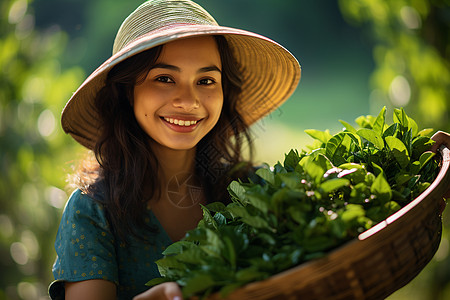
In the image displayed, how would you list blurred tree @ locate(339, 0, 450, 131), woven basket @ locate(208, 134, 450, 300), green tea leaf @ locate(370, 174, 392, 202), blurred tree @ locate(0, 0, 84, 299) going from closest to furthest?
woven basket @ locate(208, 134, 450, 300) < green tea leaf @ locate(370, 174, 392, 202) < blurred tree @ locate(339, 0, 450, 131) < blurred tree @ locate(0, 0, 84, 299)

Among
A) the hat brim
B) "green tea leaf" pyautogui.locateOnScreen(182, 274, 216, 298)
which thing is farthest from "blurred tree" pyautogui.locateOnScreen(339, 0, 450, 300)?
"green tea leaf" pyautogui.locateOnScreen(182, 274, 216, 298)

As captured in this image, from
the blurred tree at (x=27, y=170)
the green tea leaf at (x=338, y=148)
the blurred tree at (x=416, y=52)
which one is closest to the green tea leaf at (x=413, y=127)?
the green tea leaf at (x=338, y=148)

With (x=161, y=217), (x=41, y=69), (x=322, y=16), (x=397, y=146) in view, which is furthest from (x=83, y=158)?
(x=322, y=16)

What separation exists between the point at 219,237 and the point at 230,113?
732mm

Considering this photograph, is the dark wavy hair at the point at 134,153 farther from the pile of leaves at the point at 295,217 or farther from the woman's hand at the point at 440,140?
the woman's hand at the point at 440,140

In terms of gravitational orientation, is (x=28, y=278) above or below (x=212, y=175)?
below

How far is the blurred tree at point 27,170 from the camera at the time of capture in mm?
2232

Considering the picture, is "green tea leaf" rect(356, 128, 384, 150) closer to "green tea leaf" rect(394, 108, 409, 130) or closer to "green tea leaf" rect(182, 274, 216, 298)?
"green tea leaf" rect(394, 108, 409, 130)

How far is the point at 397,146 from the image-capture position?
97 cm

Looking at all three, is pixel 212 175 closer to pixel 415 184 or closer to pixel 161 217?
pixel 161 217

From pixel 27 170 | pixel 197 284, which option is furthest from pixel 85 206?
pixel 27 170

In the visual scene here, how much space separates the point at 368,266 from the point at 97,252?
644 millimetres

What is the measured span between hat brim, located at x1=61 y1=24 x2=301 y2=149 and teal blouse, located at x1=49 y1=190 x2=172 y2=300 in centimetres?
26

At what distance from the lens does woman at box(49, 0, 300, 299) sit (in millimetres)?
1129
